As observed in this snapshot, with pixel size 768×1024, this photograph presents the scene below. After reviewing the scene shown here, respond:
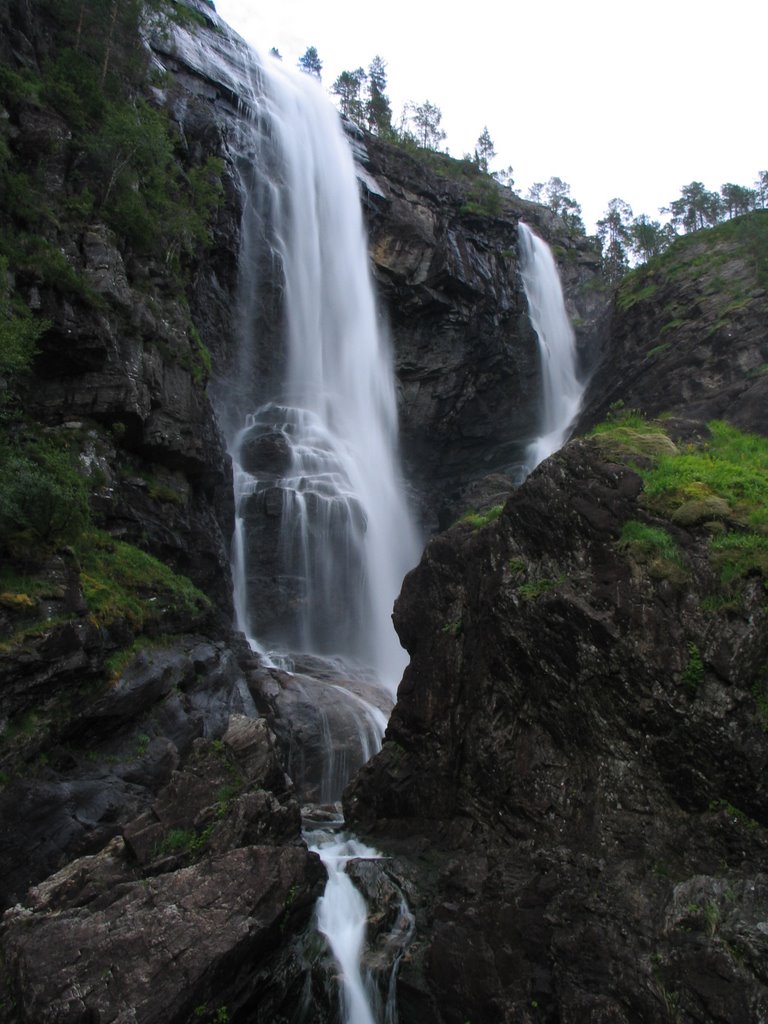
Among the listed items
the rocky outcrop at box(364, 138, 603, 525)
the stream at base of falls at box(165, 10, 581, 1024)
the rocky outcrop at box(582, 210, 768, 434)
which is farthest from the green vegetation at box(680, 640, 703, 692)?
the rocky outcrop at box(364, 138, 603, 525)

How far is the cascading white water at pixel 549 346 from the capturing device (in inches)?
1410

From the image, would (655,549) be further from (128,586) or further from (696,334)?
(696,334)

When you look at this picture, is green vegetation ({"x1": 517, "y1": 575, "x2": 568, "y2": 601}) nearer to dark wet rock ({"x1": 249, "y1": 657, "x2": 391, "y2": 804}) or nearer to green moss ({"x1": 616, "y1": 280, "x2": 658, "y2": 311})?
dark wet rock ({"x1": 249, "y1": 657, "x2": 391, "y2": 804})

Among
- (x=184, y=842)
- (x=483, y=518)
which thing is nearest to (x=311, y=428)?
(x=483, y=518)

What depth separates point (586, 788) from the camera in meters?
9.45

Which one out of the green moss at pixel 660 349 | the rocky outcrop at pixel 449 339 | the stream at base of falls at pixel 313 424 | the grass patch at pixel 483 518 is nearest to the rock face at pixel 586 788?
the grass patch at pixel 483 518

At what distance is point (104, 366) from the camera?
17.1 metres

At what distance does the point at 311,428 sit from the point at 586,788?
2364cm

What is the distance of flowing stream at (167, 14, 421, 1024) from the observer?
886 inches

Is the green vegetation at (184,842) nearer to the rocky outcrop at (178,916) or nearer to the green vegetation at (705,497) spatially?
the rocky outcrop at (178,916)

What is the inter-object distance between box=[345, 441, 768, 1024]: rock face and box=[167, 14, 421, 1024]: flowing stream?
527cm

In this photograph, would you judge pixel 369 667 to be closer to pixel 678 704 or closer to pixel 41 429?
pixel 41 429

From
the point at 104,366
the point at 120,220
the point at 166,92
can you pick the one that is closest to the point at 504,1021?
the point at 104,366

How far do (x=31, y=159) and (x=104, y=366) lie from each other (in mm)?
7216
